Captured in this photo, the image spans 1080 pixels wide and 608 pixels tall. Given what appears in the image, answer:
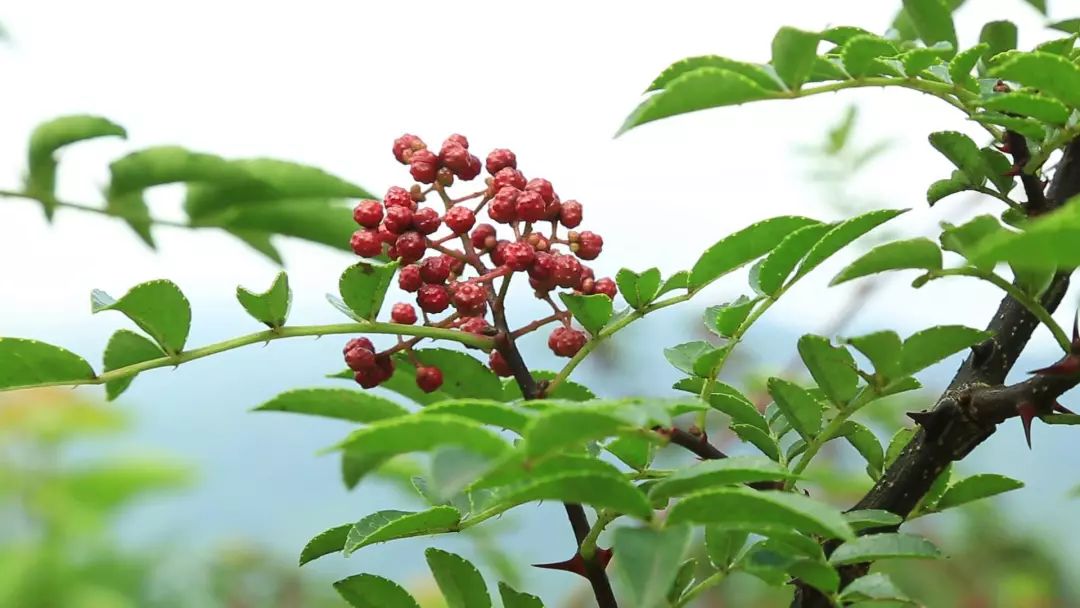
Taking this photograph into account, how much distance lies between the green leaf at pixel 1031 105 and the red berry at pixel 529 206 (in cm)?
23

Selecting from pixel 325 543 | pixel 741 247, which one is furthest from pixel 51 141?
pixel 741 247

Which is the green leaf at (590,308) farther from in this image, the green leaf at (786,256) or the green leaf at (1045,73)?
the green leaf at (1045,73)

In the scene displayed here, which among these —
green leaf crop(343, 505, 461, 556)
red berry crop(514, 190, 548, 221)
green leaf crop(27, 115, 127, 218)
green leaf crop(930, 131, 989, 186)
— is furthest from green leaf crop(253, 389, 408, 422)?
green leaf crop(27, 115, 127, 218)

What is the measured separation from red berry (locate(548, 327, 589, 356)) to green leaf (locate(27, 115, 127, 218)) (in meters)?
0.37

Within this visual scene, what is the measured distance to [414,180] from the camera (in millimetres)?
605

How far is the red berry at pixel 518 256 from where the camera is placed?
550 mm

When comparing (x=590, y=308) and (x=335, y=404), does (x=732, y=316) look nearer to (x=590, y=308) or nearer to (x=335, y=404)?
(x=590, y=308)

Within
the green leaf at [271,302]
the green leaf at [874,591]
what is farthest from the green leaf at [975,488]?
the green leaf at [271,302]

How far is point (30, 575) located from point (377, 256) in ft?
4.15

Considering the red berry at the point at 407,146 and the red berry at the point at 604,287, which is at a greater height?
the red berry at the point at 407,146

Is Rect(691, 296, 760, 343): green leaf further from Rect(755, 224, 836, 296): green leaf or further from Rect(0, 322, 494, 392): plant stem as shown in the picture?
Rect(0, 322, 494, 392): plant stem

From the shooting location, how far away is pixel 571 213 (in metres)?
0.61

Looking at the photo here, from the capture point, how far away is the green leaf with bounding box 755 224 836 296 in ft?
1.63

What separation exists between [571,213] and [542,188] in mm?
25
